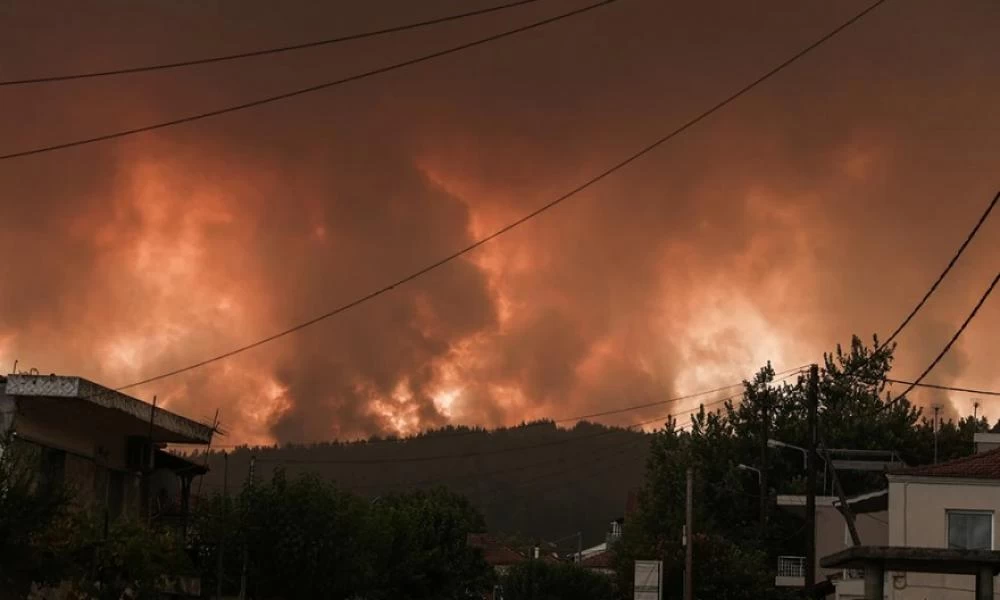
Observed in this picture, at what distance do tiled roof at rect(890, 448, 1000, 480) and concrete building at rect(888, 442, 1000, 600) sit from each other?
34mm

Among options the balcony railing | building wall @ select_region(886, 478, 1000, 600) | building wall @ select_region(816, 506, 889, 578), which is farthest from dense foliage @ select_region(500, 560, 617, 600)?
building wall @ select_region(886, 478, 1000, 600)

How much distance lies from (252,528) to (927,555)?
36.3 metres

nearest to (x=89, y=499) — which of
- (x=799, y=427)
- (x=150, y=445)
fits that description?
(x=150, y=445)

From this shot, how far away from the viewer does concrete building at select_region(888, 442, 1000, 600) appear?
47.8 m

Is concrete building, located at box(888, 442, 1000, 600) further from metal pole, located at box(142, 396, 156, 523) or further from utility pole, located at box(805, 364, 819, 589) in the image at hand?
metal pole, located at box(142, 396, 156, 523)

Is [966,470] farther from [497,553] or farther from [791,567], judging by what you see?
[497,553]

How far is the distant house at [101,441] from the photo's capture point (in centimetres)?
4162

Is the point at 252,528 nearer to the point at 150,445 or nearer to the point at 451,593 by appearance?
the point at 150,445

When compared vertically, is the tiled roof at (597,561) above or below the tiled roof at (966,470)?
below

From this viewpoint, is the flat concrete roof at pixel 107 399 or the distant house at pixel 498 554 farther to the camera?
the distant house at pixel 498 554

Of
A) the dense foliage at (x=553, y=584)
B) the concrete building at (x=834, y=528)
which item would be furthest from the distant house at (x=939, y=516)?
the dense foliage at (x=553, y=584)

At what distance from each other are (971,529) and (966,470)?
2.21 m

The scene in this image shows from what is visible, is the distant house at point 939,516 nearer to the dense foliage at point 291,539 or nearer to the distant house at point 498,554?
the dense foliage at point 291,539

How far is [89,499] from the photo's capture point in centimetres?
4675
